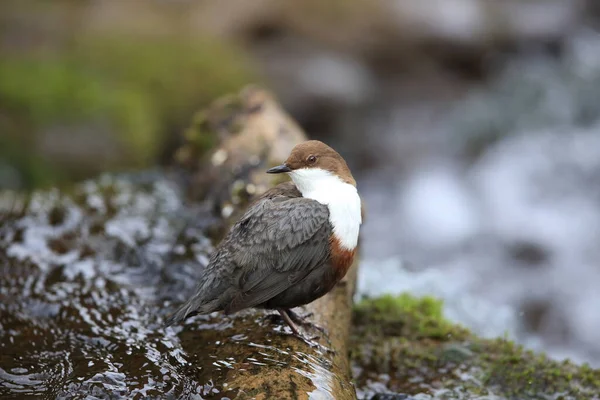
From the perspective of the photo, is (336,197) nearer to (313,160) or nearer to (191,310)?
(313,160)

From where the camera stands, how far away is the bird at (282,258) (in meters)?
3.53

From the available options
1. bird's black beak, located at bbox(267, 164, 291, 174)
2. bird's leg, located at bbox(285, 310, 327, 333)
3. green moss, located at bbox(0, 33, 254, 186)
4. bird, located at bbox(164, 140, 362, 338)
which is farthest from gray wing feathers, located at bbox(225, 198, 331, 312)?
green moss, located at bbox(0, 33, 254, 186)

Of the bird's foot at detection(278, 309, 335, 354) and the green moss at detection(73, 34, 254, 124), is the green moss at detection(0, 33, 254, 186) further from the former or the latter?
the bird's foot at detection(278, 309, 335, 354)

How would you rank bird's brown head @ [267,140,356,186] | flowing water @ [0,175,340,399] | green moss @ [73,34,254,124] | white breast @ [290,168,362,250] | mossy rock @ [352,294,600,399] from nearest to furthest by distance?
flowing water @ [0,175,340,399]
white breast @ [290,168,362,250]
bird's brown head @ [267,140,356,186]
mossy rock @ [352,294,600,399]
green moss @ [73,34,254,124]

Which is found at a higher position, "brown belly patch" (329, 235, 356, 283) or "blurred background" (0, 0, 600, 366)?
"blurred background" (0, 0, 600, 366)

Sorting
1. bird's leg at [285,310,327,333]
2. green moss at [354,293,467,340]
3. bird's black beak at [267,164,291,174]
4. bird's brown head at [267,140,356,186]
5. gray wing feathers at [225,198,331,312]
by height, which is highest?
bird's brown head at [267,140,356,186]

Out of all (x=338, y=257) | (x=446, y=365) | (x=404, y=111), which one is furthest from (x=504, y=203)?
(x=338, y=257)

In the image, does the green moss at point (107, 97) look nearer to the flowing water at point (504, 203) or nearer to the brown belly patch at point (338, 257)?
the flowing water at point (504, 203)

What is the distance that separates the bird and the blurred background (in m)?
1.78

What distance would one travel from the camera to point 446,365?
417 centimetres

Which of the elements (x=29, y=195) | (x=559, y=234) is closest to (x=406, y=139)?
(x=559, y=234)

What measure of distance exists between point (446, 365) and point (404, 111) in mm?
7378

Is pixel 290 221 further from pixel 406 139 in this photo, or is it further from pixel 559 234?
pixel 406 139

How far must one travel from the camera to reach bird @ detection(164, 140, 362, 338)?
3527 millimetres
